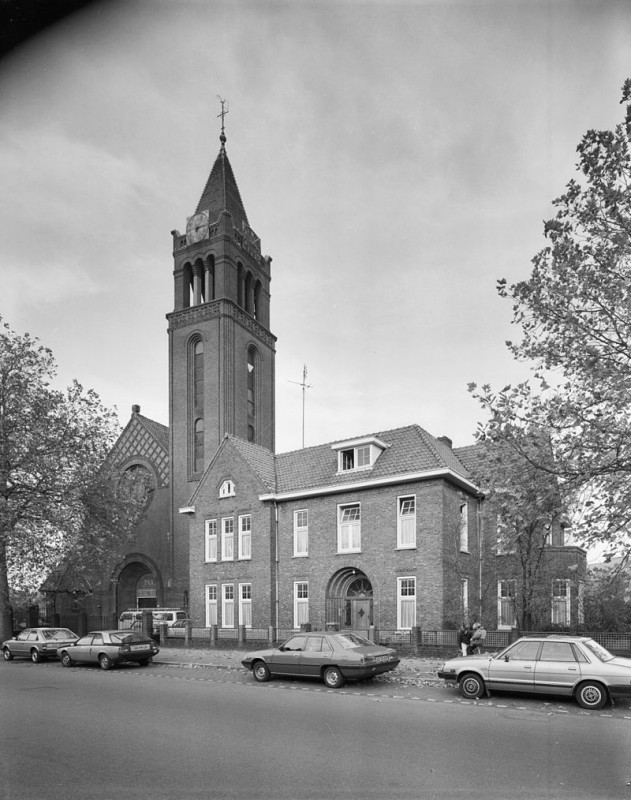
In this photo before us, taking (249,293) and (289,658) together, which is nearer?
(289,658)

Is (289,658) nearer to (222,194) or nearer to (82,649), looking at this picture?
(82,649)

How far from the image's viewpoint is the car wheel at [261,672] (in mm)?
16422

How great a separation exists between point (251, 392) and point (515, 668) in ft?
109

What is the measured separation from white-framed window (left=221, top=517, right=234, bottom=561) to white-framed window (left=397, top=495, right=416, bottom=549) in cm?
841

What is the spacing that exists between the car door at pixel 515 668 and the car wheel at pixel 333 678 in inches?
142

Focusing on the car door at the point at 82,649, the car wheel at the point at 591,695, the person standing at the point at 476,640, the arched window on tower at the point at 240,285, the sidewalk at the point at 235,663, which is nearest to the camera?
the car wheel at the point at 591,695

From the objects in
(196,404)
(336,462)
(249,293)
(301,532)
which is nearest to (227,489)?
(301,532)

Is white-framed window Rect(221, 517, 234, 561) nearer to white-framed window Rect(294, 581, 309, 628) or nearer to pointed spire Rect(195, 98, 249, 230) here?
white-framed window Rect(294, 581, 309, 628)

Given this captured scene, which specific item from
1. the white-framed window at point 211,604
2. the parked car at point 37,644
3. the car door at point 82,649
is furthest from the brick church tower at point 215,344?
the car door at point 82,649

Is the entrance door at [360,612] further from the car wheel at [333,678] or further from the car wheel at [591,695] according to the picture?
the car wheel at [591,695]

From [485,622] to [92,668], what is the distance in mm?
14886

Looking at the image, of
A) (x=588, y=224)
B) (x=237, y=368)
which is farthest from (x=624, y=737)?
(x=237, y=368)

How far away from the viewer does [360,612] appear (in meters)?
25.8

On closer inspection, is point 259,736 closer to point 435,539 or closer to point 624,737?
point 624,737
